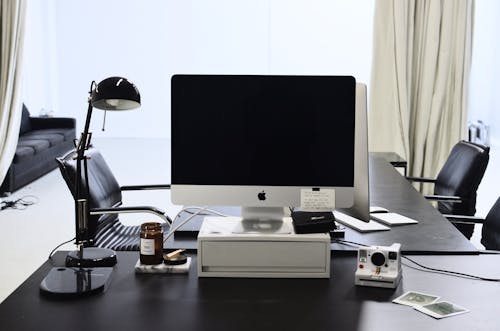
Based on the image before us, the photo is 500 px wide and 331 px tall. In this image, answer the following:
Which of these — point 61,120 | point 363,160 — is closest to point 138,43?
point 61,120

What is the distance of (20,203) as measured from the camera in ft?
19.9

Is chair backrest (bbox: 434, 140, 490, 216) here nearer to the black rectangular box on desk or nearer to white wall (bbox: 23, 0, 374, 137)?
the black rectangular box on desk

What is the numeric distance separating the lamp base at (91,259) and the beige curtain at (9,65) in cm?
420

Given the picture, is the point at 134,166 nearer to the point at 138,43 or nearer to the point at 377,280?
the point at 138,43

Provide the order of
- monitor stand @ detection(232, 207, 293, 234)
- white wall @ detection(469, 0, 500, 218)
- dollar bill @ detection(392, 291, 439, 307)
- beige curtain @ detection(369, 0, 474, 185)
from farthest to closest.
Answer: white wall @ detection(469, 0, 500, 218) → beige curtain @ detection(369, 0, 474, 185) → monitor stand @ detection(232, 207, 293, 234) → dollar bill @ detection(392, 291, 439, 307)

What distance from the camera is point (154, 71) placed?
1016 cm

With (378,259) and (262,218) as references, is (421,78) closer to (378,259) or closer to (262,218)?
(262,218)

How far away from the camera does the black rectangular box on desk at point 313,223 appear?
7.02 feet

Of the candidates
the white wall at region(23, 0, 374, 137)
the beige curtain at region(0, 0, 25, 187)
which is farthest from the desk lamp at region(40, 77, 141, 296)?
the white wall at region(23, 0, 374, 137)

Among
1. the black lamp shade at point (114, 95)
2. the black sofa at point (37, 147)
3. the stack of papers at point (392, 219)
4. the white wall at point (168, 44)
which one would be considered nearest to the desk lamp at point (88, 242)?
the black lamp shade at point (114, 95)

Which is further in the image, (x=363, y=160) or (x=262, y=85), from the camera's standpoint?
(x=363, y=160)

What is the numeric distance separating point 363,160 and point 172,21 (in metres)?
8.08

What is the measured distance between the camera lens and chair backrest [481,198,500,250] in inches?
45.5

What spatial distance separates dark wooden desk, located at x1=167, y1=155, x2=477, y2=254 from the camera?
240 cm
